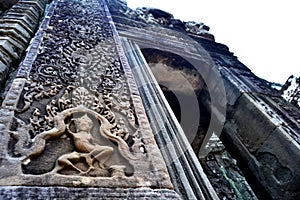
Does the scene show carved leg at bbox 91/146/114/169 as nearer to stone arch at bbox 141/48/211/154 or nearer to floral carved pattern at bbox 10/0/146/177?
floral carved pattern at bbox 10/0/146/177

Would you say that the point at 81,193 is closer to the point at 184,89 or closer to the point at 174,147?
the point at 174,147

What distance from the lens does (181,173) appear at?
1.44 metres

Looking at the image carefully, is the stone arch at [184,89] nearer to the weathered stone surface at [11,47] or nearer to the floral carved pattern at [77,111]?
the floral carved pattern at [77,111]

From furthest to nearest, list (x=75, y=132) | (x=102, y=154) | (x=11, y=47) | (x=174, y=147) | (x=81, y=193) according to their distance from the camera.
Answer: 1. (x=11, y=47)
2. (x=174, y=147)
3. (x=75, y=132)
4. (x=102, y=154)
5. (x=81, y=193)

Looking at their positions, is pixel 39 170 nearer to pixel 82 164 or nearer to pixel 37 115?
pixel 82 164

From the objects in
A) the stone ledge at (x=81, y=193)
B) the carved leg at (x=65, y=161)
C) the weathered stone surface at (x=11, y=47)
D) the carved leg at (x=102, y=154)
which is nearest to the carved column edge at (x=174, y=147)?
the stone ledge at (x=81, y=193)

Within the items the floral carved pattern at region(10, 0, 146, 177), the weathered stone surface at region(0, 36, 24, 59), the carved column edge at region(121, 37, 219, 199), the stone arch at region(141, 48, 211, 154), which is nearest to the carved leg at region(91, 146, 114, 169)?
the floral carved pattern at region(10, 0, 146, 177)

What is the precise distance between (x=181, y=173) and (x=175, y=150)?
0.20 m

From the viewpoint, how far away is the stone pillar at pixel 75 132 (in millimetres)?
1026

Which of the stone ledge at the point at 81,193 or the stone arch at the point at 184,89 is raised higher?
the stone ledge at the point at 81,193

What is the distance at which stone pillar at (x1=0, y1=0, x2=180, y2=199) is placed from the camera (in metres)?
1.03

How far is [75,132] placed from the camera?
4.41ft

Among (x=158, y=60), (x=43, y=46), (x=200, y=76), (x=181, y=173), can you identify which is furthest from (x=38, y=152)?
(x=200, y=76)

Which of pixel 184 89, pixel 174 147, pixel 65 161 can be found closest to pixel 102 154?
pixel 65 161
